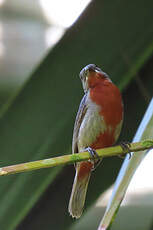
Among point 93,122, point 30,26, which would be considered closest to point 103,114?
point 93,122

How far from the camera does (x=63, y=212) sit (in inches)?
29.0

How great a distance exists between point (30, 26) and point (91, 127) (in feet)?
1.18

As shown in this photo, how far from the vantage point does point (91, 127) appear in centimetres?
119

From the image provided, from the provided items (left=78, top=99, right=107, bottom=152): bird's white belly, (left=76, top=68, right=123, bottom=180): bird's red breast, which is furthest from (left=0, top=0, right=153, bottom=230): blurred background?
(left=78, top=99, right=107, bottom=152): bird's white belly

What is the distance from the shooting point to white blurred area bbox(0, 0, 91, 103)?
1.05 m

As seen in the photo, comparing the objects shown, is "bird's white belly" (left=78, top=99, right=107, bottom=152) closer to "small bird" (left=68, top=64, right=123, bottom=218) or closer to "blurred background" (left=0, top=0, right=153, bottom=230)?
"small bird" (left=68, top=64, right=123, bottom=218)

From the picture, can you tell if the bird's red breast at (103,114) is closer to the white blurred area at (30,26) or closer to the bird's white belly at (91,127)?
the bird's white belly at (91,127)

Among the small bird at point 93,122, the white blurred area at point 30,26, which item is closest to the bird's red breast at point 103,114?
the small bird at point 93,122

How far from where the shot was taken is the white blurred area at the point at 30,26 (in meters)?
1.05

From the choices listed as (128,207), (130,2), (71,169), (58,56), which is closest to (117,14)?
(130,2)

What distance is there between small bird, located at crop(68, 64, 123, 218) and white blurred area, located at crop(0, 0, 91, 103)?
157 mm

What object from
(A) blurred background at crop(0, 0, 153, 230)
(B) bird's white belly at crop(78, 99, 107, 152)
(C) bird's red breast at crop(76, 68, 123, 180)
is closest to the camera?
(A) blurred background at crop(0, 0, 153, 230)

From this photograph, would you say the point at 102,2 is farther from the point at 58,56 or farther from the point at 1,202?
the point at 1,202

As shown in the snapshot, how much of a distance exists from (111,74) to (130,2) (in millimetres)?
153
